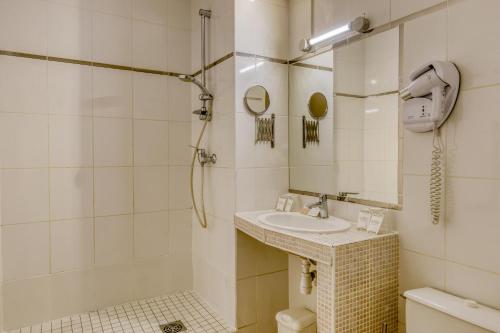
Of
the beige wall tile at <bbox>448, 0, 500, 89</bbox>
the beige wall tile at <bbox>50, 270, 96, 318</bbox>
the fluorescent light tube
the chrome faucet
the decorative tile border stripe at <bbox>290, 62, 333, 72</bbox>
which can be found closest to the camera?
the beige wall tile at <bbox>448, 0, 500, 89</bbox>

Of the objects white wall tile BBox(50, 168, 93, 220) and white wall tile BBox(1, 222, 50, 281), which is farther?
white wall tile BBox(50, 168, 93, 220)

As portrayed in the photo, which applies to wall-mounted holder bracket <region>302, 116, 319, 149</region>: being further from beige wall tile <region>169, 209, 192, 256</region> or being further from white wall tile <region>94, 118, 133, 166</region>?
white wall tile <region>94, 118, 133, 166</region>

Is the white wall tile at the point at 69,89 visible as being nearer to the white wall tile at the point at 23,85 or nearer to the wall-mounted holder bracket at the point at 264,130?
the white wall tile at the point at 23,85

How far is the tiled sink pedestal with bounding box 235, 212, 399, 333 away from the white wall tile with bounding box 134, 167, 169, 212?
124 centimetres

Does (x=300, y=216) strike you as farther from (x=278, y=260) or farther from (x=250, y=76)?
(x=250, y=76)

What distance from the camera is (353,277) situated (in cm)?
139

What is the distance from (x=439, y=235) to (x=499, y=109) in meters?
0.53

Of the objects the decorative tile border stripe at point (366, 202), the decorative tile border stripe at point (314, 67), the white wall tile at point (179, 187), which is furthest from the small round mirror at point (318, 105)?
the white wall tile at point (179, 187)

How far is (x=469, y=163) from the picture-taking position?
127 centimetres

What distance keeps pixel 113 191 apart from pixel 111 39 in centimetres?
107

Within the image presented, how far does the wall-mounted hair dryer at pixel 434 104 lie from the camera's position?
128cm

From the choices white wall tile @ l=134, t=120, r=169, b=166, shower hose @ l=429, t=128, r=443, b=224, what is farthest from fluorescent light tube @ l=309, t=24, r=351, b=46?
white wall tile @ l=134, t=120, r=169, b=166

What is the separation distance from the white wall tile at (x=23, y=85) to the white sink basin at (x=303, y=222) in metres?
1.60

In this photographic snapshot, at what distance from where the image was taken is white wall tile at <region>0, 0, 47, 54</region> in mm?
2020
